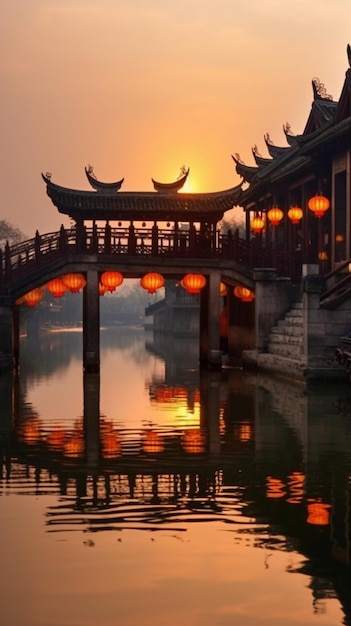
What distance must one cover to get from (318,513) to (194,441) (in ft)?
15.5

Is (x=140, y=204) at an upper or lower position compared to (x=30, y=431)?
upper

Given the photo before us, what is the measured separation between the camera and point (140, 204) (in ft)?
89.1

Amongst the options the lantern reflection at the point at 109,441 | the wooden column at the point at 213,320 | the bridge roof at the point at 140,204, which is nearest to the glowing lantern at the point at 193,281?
the wooden column at the point at 213,320

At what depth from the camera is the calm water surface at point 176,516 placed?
604 cm

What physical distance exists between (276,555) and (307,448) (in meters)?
5.75

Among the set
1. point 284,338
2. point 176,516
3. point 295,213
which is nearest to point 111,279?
point 284,338

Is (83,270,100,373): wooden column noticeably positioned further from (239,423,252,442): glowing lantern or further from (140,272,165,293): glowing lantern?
(239,423,252,442): glowing lantern

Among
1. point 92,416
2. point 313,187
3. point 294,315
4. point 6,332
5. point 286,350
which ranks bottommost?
point 92,416

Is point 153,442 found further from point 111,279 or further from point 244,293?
point 244,293

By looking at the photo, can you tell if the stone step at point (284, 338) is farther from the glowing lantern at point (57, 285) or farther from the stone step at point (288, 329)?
the glowing lantern at point (57, 285)

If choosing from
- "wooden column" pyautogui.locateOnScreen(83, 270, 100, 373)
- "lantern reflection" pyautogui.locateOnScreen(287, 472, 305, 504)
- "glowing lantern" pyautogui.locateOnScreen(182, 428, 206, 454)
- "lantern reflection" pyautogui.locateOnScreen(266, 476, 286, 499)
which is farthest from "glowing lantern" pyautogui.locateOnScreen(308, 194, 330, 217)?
"lantern reflection" pyautogui.locateOnScreen(266, 476, 286, 499)

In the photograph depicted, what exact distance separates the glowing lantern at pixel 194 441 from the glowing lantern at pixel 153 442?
0.35m

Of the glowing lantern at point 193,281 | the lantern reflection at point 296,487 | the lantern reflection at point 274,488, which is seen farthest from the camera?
the glowing lantern at point 193,281

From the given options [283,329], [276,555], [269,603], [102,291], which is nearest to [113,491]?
[276,555]
